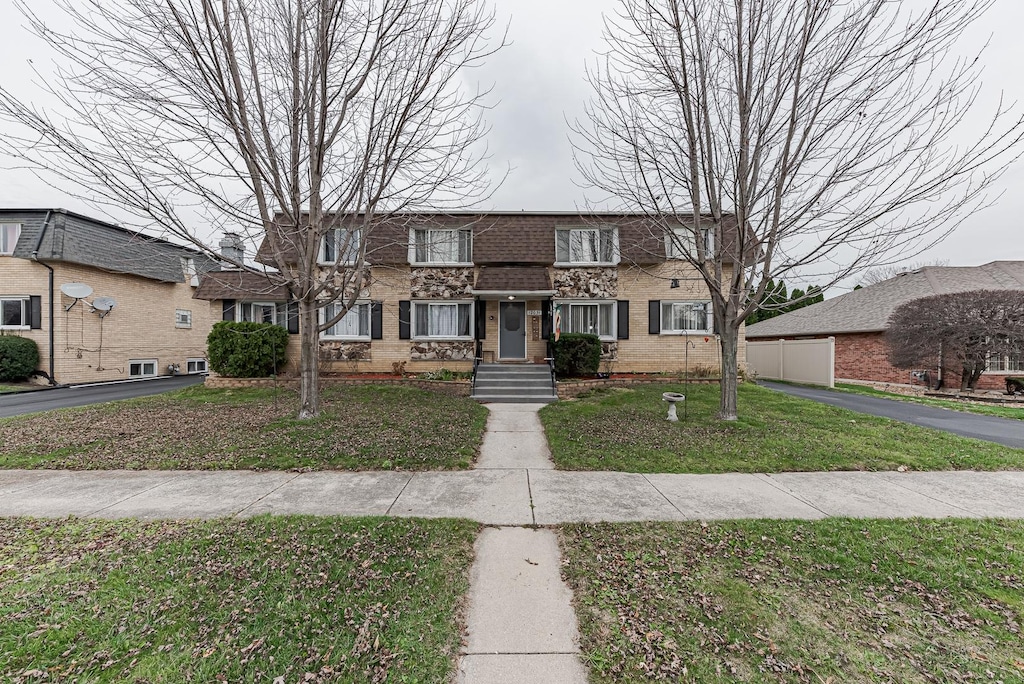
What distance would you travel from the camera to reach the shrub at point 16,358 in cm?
1345

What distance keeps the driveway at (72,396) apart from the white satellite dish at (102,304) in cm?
292

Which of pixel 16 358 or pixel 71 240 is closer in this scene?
pixel 16 358

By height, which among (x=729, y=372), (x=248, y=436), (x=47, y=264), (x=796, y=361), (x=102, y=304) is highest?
(x=47, y=264)

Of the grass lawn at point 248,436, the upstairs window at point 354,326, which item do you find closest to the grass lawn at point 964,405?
the grass lawn at point 248,436

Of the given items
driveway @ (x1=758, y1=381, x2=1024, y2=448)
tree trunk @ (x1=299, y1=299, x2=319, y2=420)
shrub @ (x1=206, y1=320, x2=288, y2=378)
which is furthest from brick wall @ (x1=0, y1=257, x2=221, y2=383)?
driveway @ (x1=758, y1=381, x2=1024, y2=448)

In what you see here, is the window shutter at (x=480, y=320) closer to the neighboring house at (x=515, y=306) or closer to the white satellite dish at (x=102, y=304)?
the neighboring house at (x=515, y=306)

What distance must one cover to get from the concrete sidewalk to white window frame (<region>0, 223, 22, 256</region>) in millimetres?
16100

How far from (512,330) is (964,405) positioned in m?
13.7

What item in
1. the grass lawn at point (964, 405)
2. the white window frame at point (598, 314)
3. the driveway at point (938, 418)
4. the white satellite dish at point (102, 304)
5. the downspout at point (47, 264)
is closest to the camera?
the driveway at point (938, 418)

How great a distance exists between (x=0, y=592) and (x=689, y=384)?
13514 mm

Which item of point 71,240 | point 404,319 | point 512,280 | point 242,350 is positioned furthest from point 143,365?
point 512,280

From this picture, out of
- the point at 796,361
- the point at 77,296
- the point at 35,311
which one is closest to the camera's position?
the point at 77,296

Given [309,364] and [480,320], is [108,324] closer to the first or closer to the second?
[309,364]

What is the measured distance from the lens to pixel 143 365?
17.3 m
